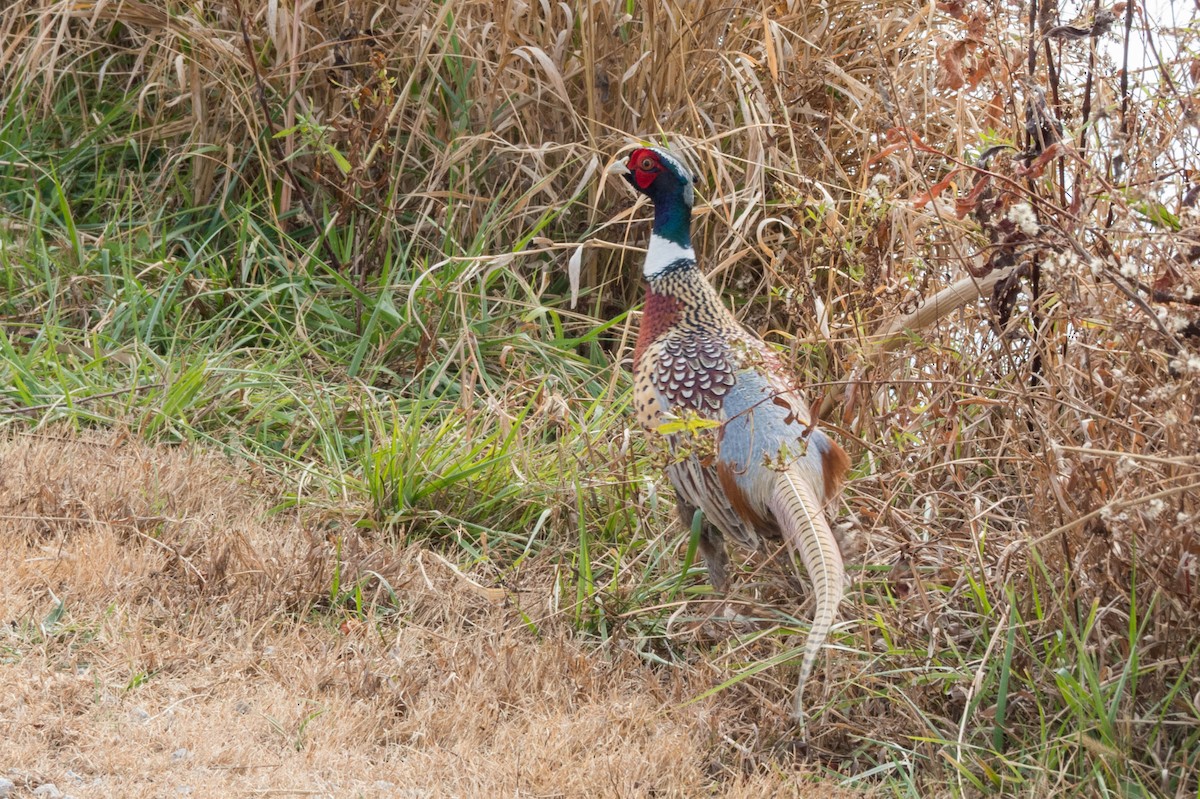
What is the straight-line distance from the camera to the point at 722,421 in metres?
3.10

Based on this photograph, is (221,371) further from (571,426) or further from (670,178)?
(670,178)

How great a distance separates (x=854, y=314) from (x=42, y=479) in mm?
2070

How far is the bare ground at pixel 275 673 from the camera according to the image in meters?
2.54

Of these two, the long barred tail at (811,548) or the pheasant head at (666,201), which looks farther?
the pheasant head at (666,201)

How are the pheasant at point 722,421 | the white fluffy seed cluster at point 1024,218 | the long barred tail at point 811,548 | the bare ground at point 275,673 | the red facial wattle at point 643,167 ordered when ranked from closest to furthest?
the white fluffy seed cluster at point 1024,218 → the bare ground at point 275,673 → the long barred tail at point 811,548 → the pheasant at point 722,421 → the red facial wattle at point 643,167

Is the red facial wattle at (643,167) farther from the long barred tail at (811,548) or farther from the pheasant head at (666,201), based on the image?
the long barred tail at (811,548)

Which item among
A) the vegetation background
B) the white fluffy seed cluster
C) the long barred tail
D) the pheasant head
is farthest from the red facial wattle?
the white fluffy seed cluster

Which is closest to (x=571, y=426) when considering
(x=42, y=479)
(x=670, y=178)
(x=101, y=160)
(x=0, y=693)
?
(x=670, y=178)

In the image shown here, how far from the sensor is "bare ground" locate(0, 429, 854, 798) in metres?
2.54

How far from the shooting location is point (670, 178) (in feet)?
11.3

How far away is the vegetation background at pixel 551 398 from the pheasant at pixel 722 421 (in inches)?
6.0

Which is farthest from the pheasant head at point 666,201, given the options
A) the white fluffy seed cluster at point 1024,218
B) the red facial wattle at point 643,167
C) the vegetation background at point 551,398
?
the white fluffy seed cluster at point 1024,218

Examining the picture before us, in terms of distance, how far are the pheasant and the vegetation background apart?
0.50ft

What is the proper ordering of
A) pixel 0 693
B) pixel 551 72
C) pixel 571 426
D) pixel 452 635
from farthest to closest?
pixel 551 72 < pixel 571 426 < pixel 452 635 < pixel 0 693
